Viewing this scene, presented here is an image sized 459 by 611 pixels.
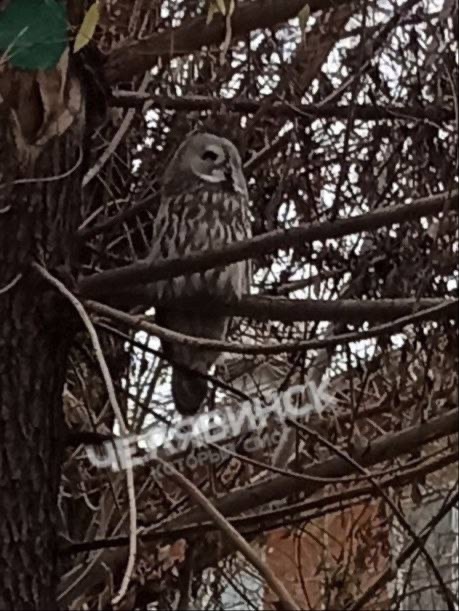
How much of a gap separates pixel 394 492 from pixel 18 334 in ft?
3.38

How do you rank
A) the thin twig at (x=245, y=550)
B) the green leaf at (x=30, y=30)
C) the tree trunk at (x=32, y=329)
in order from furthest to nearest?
the tree trunk at (x=32, y=329) < the green leaf at (x=30, y=30) < the thin twig at (x=245, y=550)

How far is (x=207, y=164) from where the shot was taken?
6.64 ft

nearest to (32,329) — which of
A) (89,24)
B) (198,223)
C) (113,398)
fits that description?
(113,398)

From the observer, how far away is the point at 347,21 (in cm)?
184

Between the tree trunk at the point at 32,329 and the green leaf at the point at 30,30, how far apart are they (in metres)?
0.10

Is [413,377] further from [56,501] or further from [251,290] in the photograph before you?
[56,501]

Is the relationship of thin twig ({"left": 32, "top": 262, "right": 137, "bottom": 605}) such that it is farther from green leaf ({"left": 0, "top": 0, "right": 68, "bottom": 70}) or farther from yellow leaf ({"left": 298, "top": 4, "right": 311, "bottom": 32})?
yellow leaf ({"left": 298, "top": 4, "right": 311, "bottom": 32})

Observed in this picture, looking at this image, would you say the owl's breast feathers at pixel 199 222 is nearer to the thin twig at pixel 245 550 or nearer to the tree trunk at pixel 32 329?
the tree trunk at pixel 32 329

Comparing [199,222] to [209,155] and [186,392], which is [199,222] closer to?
[209,155]

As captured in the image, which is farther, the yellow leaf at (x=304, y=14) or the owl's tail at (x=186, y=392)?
the owl's tail at (x=186, y=392)

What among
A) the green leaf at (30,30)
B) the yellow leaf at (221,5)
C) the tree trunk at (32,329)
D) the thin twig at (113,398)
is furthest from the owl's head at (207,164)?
the yellow leaf at (221,5)

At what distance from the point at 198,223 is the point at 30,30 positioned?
0.76m

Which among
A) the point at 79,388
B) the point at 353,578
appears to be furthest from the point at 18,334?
the point at 353,578

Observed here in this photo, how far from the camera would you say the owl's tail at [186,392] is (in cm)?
200
